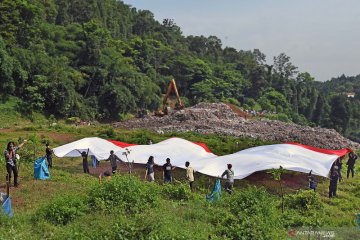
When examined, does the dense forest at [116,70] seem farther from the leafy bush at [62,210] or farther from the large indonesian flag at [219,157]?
the leafy bush at [62,210]

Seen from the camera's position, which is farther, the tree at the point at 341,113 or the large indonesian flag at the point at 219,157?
the tree at the point at 341,113

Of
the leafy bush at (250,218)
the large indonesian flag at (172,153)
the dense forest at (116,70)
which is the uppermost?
the dense forest at (116,70)

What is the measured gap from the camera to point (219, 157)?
22.0 m

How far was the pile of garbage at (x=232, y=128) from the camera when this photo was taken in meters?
45.5

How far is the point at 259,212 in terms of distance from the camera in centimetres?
1309

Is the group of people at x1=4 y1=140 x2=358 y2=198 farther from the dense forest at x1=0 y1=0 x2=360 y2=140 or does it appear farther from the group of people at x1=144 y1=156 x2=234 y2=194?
the dense forest at x1=0 y1=0 x2=360 y2=140

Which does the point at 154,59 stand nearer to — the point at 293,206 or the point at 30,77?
the point at 30,77

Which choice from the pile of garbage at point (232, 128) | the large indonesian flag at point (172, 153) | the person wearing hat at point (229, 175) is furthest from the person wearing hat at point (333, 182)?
the pile of garbage at point (232, 128)

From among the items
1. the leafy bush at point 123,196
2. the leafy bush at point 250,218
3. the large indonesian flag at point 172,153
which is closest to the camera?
the leafy bush at point 250,218

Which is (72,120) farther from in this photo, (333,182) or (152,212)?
(152,212)

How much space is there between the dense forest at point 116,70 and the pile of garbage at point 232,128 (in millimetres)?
8226

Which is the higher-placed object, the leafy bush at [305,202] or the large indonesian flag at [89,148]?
the large indonesian flag at [89,148]

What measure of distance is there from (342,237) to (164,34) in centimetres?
10709

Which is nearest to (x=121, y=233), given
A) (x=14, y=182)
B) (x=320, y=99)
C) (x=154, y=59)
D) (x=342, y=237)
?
(x=342, y=237)
